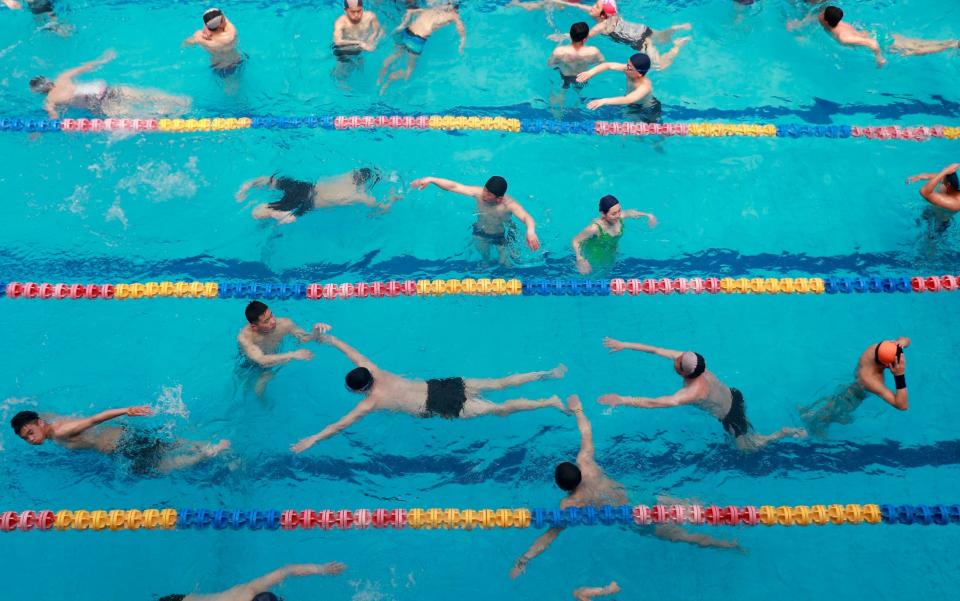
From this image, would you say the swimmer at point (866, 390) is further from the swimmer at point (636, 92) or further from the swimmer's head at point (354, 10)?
the swimmer's head at point (354, 10)

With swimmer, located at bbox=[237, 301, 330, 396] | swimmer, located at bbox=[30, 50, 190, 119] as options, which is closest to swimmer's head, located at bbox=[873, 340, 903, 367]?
swimmer, located at bbox=[237, 301, 330, 396]

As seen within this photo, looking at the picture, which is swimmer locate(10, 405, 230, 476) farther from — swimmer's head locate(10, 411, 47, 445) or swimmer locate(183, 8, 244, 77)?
swimmer locate(183, 8, 244, 77)

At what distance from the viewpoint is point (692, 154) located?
7.58m

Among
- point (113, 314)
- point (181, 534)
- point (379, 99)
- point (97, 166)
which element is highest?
point (379, 99)

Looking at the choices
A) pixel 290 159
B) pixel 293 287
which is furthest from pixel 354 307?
pixel 290 159

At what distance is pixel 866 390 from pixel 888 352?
0.42m

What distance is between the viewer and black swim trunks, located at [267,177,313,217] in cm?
669

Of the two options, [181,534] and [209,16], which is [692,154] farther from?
[181,534]

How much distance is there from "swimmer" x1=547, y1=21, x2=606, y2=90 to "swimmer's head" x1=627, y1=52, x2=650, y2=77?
0.52 metres

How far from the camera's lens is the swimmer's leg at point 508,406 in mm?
5555

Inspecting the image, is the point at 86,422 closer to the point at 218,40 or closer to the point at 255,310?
the point at 255,310

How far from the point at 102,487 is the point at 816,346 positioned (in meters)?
5.57

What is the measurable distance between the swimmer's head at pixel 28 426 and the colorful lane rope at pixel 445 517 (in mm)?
615

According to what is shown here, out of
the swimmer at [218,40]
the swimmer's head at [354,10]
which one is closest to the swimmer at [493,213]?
the swimmer's head at [354,10]
